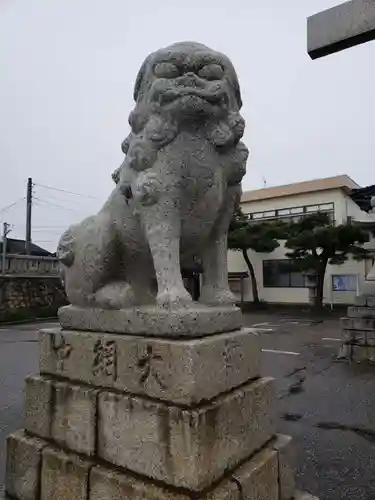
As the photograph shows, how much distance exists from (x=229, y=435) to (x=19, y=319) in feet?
43.0

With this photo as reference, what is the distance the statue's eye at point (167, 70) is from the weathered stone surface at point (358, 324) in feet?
17.1

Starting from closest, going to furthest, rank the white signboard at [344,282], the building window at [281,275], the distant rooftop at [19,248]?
the white signboard at [344,282] < the building window at [281,275] < the distant rooftop at [19,248]

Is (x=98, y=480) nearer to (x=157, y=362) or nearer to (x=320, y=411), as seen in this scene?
(x=157, y=362)

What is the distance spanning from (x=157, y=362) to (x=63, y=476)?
28.5 inches

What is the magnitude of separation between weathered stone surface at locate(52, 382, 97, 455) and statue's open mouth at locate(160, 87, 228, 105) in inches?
51.8

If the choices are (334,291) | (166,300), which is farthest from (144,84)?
(334,291)

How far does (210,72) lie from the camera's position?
174 cm

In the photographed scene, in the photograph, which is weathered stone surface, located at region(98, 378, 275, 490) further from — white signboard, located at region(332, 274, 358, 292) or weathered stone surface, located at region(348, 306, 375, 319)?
white signboard, located at region(332, 274, 358, 292)

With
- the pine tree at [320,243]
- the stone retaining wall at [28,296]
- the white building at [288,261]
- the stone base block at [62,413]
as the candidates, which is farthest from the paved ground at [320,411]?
the white building at [288,261]

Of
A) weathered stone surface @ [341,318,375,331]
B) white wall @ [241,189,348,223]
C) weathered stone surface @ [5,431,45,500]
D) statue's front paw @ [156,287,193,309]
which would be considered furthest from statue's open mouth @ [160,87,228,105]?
white wall @ [241,189,348,223]

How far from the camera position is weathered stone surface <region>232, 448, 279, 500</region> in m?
1.61

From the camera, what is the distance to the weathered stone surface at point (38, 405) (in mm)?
1936

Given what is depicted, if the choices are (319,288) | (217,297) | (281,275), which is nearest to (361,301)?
(217,297)

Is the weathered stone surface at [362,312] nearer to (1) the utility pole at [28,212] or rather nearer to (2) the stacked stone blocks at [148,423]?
(2) the stacked stone blocks at [148,423]
